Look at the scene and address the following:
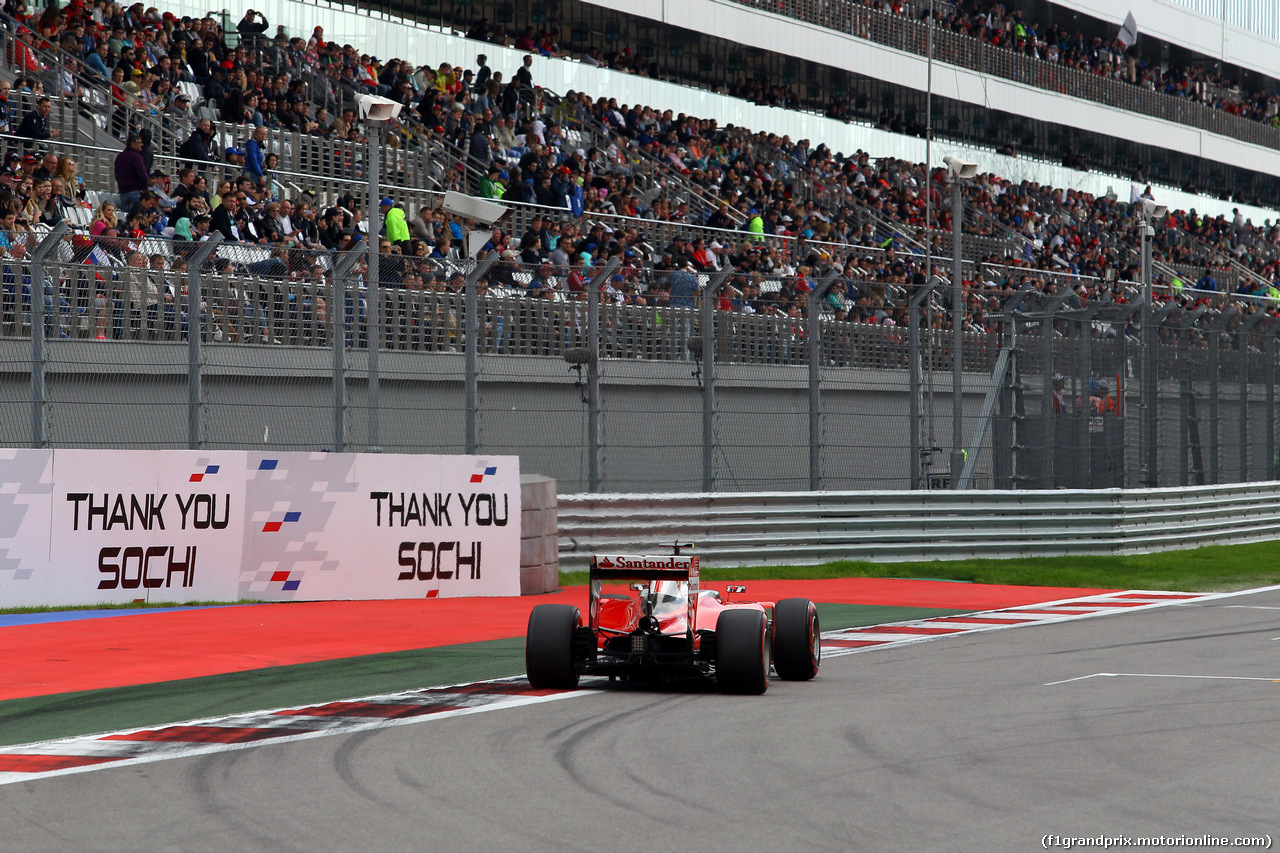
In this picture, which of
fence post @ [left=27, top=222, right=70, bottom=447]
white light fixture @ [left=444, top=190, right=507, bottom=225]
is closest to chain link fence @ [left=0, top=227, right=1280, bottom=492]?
fence post @ [left=27, top=222, right=70, bottom=447]

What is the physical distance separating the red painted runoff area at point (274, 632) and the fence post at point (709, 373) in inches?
63.4

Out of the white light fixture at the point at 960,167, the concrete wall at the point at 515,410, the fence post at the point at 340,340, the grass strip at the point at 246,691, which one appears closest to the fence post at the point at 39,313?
the concrete wall at the point at 515,410

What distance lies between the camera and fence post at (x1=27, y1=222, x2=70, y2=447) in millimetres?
13898

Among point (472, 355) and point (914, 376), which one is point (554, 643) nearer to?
point (472, 355)

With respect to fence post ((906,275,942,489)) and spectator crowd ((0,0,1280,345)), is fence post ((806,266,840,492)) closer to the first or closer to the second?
spectator crowd ((0,0,1280,345))

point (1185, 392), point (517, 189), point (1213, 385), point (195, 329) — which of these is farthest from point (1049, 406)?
point (195, 329)

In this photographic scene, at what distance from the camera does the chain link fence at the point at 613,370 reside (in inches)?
571

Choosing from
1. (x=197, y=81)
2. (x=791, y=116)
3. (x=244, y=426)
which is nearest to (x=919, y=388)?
(x=244, y=426)

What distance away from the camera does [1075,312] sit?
20.7 meters

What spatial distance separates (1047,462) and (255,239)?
399 inches

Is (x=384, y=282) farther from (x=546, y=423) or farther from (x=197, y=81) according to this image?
(x=197, y=81)

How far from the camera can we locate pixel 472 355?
647 inches

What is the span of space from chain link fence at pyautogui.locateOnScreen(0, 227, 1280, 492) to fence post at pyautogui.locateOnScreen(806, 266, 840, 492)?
1.2 inches

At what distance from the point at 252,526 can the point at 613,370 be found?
439cm
